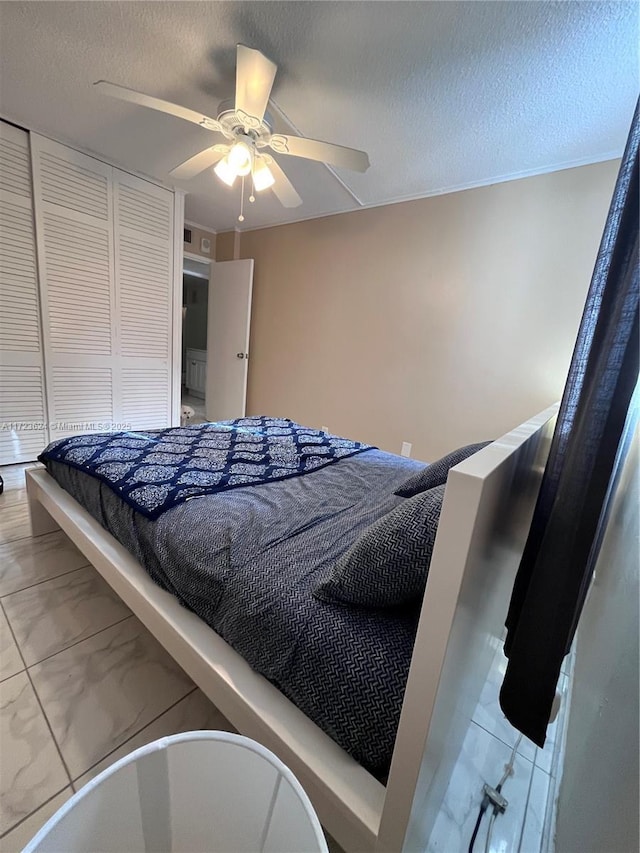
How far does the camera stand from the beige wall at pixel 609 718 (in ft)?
1.58

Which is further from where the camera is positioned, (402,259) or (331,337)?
(331,337)

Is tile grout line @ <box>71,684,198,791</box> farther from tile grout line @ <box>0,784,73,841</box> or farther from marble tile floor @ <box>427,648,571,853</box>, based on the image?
marble tile floor @ <box>427,648,571,853</box>

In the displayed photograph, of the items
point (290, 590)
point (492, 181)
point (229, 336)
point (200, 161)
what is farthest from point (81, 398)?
point (492, 181)

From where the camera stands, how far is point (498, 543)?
757 mm

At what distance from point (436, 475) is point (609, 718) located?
0.78 m

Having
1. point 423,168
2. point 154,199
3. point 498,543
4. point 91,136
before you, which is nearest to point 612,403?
point 498,543

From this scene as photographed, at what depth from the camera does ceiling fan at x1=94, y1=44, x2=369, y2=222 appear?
1.42m

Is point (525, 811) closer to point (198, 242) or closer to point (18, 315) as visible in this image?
point (18, 315)

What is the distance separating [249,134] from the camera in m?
1.70

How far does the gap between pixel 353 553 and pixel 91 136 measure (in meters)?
3.34

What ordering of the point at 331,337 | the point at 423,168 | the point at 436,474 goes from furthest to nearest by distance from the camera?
the point at 331,337 → the point at 423,168 → the point at 436,474

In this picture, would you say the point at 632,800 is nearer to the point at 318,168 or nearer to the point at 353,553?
the point at 353,553

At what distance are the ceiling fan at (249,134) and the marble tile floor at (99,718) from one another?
218 centimetres

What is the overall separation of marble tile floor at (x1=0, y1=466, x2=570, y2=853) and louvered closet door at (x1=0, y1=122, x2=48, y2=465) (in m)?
1.70
